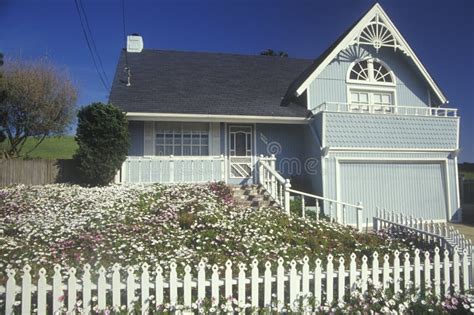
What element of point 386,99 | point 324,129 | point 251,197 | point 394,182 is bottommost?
point 251,197

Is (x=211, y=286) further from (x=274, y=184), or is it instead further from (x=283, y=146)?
(x=283, y=146)

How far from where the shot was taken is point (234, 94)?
45.8 ft

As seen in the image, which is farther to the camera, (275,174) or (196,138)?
(196,138)

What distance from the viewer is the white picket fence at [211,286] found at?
3555 millimetres

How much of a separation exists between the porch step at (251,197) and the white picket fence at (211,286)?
573cm

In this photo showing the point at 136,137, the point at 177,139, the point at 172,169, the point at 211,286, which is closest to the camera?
the point at 211,286

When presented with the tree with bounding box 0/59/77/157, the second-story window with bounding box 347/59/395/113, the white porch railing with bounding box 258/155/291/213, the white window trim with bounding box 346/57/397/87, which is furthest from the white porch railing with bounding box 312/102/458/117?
the tree with bounding box 0/59/77/157

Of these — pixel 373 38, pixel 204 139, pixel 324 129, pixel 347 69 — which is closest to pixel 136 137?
pixel 204 139

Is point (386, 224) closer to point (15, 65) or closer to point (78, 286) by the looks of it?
point (78, 286)

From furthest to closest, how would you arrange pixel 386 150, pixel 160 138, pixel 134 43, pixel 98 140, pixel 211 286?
1. pixel 134 43
2. pixel 160 138
3. pixel 386 150
4. pixel 98 140
5. pixel 211 286

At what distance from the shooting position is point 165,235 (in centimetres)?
680

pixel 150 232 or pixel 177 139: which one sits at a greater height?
pixel 177 139

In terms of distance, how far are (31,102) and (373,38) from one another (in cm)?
1637

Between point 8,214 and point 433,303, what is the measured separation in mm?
9455
